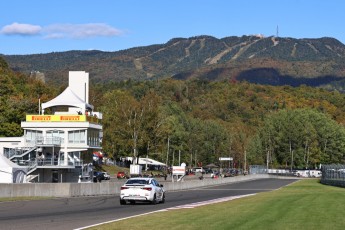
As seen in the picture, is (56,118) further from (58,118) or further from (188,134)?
(188,134)

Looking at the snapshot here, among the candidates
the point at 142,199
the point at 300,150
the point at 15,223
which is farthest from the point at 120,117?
the point at 15,223

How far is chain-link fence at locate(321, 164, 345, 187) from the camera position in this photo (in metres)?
64.2

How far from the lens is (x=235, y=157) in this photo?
633 feet

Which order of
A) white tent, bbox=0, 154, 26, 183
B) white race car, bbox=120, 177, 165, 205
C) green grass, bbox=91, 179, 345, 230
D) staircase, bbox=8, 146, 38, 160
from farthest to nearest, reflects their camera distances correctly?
staircase, bbox=8, 146, 38, 160, white tent, bbox=0, 154, 26, 183, white race car, bbox=120, 177, 165, 205, green grass, bbox=91, 179, 345, 230

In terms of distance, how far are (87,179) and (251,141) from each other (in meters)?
120

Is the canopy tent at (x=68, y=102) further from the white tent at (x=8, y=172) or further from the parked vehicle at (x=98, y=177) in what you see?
the white tent at (x=8, y=172)

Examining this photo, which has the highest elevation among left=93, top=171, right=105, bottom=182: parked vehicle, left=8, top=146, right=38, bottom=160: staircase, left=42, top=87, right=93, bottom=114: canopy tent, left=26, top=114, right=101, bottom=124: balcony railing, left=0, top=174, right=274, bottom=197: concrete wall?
left=42, top=87, right=93, bottom=114: canopy tent

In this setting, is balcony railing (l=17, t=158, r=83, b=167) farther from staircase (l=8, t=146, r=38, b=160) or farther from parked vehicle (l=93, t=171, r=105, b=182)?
parked vehicle (l=93, t=171, r=105, b=182)

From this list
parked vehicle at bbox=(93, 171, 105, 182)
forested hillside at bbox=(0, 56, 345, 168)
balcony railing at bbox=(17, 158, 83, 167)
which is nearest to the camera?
balcony railing at bbox=(17, 158, 83, 167)

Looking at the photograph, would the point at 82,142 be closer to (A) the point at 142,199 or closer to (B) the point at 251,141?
(A) the point at 142,199

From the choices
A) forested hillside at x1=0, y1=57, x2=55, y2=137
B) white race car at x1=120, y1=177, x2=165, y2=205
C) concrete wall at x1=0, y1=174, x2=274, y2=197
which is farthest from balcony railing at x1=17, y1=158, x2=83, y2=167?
white race car at x1=120, y1=177, x2=165, y2=205

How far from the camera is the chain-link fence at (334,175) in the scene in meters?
64.2

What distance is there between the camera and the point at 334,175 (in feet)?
228

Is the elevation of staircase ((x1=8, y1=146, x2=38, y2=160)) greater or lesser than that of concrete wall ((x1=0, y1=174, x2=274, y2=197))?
greater
